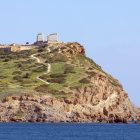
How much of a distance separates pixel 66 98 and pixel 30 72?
1073 inches

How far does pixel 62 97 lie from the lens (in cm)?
17350

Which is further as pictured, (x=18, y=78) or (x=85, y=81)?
(x=18, y=78)

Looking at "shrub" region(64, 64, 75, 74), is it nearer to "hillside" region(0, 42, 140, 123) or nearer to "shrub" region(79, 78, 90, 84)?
"hillside" region(0, 42, 140, 123)

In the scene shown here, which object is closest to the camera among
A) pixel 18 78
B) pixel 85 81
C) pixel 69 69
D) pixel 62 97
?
pixel 62 97

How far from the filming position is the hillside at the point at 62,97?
6585 inches

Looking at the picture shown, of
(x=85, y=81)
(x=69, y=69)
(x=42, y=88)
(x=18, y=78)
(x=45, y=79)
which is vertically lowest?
(x=42, y=88)

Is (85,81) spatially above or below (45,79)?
below

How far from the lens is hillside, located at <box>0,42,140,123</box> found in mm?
167250

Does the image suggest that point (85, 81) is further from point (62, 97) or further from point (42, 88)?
point (62, 97)

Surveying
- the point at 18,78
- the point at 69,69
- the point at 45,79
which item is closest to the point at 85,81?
the point at 45,79

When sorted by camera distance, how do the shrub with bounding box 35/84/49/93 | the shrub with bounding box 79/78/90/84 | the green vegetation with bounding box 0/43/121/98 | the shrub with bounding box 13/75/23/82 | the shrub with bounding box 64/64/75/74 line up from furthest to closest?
the shrub with bounding box 64/64/75/74 < the shrub with bounding box 13/75/23/82 < the shrub with bounding box 79/78/90/84 < the shrub with bounding box 35/84/49/93 < the green vegetation with bounding box 0/43/121/98

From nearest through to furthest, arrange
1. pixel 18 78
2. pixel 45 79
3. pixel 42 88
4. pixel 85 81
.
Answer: pixel 42 88
pixel 85 81
pixel 45 79
pixel 18 78

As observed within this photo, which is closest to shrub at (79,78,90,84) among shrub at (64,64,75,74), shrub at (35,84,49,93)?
shrub at (64,64,75,74)

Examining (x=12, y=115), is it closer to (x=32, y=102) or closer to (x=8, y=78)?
(x=32, y=102)
